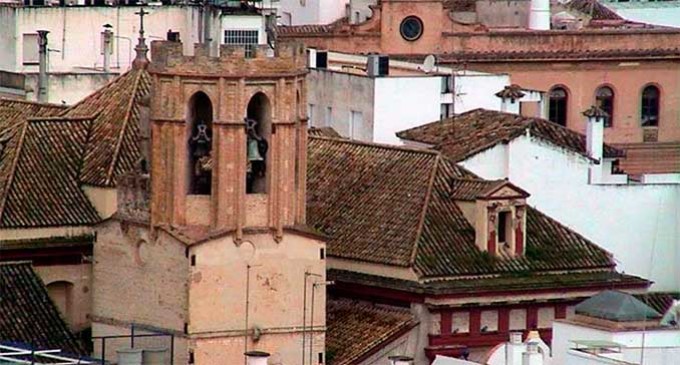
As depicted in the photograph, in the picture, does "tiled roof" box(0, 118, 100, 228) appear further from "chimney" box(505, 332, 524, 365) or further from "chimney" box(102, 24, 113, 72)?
"chimney" box(102, 24, 113, 72)

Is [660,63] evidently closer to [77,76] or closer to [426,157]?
[77,76]

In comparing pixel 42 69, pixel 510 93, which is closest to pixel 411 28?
pixel 42 69

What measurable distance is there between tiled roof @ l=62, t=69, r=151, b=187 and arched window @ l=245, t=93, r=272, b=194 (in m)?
3.46

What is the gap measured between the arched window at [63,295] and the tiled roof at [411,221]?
16.7ft

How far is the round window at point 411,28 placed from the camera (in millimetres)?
117625

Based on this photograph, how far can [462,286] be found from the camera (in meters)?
88.5

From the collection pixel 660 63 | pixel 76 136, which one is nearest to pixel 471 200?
pixel 76 136

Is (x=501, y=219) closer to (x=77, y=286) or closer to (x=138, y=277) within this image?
(x=138, y=277)

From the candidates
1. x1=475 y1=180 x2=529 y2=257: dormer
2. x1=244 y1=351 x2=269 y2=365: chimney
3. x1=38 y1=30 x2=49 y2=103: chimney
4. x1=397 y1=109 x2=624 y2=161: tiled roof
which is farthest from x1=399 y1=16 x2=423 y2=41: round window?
x1=244 y1=351 x2=269 y2=365: chimney

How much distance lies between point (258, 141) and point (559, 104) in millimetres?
32533

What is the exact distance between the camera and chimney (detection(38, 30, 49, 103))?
107m

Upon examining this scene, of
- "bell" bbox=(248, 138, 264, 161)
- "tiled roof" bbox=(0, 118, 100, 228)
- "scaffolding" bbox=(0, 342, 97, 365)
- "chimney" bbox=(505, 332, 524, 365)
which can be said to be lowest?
"chimney" bbox=(505, 332, 524, 365)

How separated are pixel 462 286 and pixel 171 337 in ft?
19.6

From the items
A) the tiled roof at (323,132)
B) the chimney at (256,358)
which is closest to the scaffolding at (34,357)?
the chimney at (256,358)
